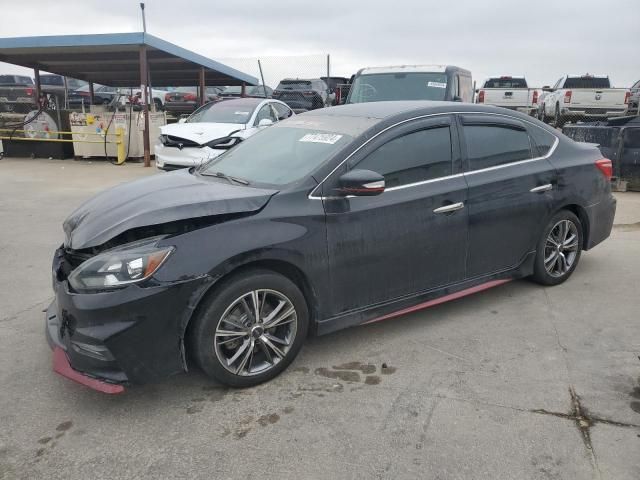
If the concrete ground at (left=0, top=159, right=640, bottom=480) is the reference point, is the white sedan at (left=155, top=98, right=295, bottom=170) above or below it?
above

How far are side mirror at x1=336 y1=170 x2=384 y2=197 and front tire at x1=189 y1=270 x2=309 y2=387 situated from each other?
676 millimetres

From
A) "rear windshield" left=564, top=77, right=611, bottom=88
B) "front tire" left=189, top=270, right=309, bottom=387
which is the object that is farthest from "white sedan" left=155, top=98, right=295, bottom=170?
"rear windshield" left=564, top=77, right=611, bottom=88

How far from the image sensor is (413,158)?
3.76 metres

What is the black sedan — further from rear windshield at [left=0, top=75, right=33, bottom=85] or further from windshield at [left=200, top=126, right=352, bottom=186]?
rear windshield at [left=0, top=75, right=33, bottom=85]

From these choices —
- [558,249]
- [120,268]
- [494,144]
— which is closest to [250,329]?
[120,268]

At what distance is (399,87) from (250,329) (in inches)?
318

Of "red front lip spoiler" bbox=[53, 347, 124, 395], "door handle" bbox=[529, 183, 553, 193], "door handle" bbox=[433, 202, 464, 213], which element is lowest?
"red front lip spoiler" bbox=[53, 347, 124, 395]

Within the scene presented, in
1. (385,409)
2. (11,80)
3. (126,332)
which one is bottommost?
(385,409)

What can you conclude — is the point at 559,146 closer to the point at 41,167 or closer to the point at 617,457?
the point at 617,457

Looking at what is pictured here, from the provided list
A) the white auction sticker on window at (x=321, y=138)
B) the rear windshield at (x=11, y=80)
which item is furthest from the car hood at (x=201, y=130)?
the rear windshield at (x=11, y=80)

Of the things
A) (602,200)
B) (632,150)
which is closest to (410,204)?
(602,200)

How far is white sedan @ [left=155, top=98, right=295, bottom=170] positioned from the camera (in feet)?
31.2

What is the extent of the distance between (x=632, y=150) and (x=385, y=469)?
8924mm

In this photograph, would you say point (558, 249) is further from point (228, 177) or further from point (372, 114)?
point (228, 177)
